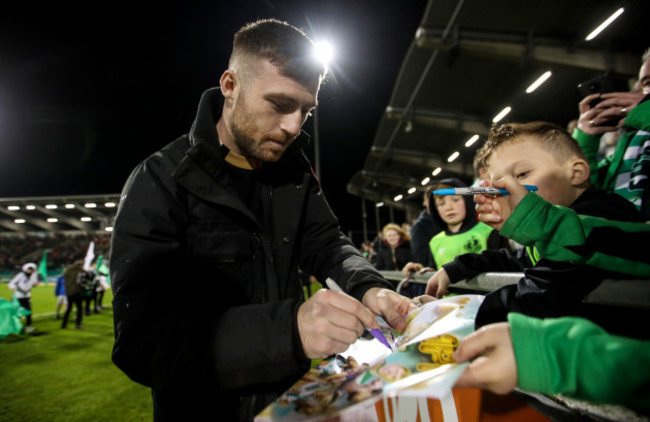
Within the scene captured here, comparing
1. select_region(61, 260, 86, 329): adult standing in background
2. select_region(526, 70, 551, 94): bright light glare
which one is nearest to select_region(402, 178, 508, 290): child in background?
select_region(526, 70, 551, 94): bright light glare

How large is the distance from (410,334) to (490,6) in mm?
9392

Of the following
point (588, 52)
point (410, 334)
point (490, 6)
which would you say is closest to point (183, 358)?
point (410, 334)

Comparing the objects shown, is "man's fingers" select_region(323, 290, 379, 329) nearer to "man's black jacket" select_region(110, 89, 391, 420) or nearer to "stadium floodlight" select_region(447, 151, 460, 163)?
"man's black jacket" select_region(110, 89, 391, 420)

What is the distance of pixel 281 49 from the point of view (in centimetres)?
146

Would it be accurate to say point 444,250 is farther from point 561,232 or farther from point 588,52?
point 588,52

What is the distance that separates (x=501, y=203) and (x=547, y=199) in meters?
0.48

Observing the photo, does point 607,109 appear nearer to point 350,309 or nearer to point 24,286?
point 350,309

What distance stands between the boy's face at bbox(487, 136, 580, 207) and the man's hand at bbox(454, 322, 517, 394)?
107 cm

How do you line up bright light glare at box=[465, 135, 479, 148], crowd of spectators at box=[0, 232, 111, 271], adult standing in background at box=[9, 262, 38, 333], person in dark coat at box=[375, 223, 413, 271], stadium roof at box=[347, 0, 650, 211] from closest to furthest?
person in dark coat at box=[375, 223, 413, 271] < stadium roof at box=[347, 0, 650, 211] < adult standing in background at box=[9, 262, 38, 333] < bright light glare at box=[465, 135, 479, 148] < crowd of spectators at box=[0, 232, 111, 271]

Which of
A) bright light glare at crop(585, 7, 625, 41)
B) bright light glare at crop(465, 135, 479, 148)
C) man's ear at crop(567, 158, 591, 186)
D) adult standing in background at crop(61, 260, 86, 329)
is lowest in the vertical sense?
adult standing in background at crop(61, 260, 86, 329)

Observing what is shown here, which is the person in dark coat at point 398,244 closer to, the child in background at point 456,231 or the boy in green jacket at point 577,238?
the child in background at point 456,231

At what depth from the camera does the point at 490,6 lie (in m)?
7.80

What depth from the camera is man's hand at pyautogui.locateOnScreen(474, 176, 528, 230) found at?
1128 millimetres

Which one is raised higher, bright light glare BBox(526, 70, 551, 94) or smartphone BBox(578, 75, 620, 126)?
bright light glare BBox(526, 70, 551, 94)
